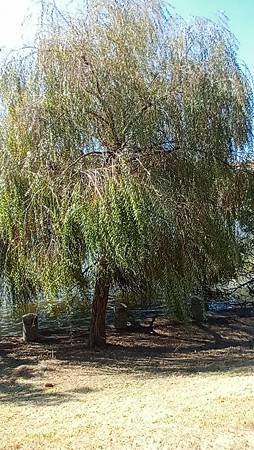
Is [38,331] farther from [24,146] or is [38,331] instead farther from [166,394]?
[166,394]

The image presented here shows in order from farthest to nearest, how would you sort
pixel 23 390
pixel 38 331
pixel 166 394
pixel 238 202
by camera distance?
pixel 38 331, pixel 238 202, pixel 23 390, pixel 166 394

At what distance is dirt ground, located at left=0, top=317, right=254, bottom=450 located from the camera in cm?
444

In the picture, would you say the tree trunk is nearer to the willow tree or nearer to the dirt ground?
the dirt ground

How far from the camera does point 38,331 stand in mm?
11367

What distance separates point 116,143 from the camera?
315 inches

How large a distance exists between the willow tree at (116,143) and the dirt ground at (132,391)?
4.11ft

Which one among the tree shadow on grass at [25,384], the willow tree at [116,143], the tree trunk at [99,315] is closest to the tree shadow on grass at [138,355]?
the tree shadow on grass at [25,384]

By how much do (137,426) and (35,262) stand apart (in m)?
3.62

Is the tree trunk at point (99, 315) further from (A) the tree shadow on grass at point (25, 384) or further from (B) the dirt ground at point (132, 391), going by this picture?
(A) the tree shadow on grass at point (25, 384)

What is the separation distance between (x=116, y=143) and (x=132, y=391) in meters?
3.44

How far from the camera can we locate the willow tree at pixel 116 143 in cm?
765

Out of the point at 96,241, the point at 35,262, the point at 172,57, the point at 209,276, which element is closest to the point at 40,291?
the point at 35,262

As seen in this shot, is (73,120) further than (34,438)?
Yes

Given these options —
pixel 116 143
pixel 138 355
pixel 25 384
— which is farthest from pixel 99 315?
pixel 116 143
